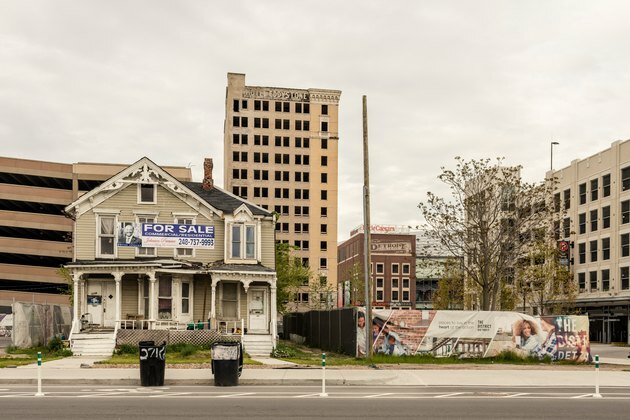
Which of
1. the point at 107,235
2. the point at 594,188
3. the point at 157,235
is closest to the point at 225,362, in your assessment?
the point at 157,235

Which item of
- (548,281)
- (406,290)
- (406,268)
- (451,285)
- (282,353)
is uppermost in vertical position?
(406,268)

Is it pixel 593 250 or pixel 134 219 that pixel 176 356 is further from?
pixel 593 250

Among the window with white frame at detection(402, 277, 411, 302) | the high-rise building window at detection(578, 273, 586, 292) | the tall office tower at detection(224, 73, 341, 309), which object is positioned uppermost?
the tall office tower at detection(224, 73, 341, 309)

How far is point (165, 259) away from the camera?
39031 mm

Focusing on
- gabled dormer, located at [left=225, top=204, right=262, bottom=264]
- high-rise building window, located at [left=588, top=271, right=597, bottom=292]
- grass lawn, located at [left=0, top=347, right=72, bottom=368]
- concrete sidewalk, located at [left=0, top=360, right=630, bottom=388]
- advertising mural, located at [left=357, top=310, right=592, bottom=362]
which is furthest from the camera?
high-rise building window, located at [left=588, top=271, right=597, bottom=292]

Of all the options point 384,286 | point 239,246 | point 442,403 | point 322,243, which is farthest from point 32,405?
point 384,286

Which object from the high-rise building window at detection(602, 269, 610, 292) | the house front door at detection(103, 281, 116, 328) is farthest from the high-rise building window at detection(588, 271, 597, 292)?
the house front door at detection(103, 281, 116, 328)

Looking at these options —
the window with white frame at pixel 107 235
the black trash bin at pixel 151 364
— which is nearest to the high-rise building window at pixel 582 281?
the window with white frame at pixel 107 235

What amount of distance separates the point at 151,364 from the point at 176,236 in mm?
18242

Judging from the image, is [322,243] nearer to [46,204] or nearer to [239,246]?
[46,204]

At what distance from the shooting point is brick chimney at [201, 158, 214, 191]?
4372 centimetres

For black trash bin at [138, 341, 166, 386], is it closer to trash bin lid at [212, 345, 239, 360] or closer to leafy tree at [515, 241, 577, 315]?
trash bin lid at [212, 345, 239, 360]

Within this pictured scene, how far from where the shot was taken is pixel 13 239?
97250mm

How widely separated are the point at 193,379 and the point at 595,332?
6114 cm
